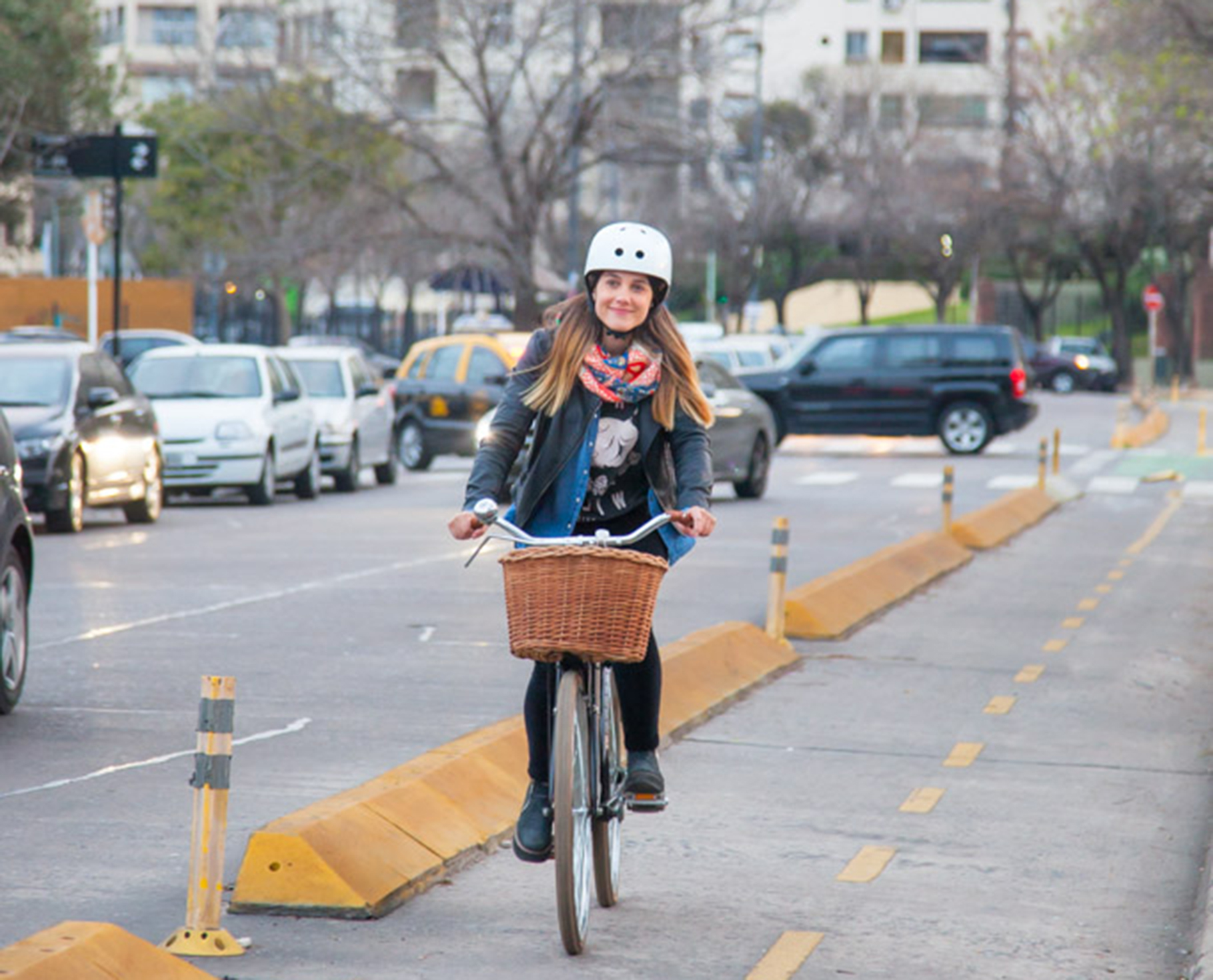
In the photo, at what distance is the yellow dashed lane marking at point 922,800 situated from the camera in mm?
8406

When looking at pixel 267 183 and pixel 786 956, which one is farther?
pixel 267 183

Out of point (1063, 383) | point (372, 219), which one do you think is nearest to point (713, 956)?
point (372, 219)

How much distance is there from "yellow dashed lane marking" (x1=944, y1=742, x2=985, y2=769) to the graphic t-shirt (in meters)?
3.42

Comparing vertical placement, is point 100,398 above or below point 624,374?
below

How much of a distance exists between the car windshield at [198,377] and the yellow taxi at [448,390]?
379 cm

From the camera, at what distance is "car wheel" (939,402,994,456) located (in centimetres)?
3631

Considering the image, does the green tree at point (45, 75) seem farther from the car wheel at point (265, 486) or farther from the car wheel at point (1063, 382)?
the car wheel at point (1063, 382)

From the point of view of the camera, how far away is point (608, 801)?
6375 millimetres

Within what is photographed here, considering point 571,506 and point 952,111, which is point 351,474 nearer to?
point 571,506

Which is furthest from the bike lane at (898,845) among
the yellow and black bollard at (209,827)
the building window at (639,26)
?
the building window at (639,26)

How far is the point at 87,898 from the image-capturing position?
21.7 feet

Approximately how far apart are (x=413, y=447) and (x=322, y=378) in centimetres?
307

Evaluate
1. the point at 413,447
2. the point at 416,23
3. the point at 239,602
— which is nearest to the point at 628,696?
the point at 239,602

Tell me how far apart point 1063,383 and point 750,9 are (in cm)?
3110
